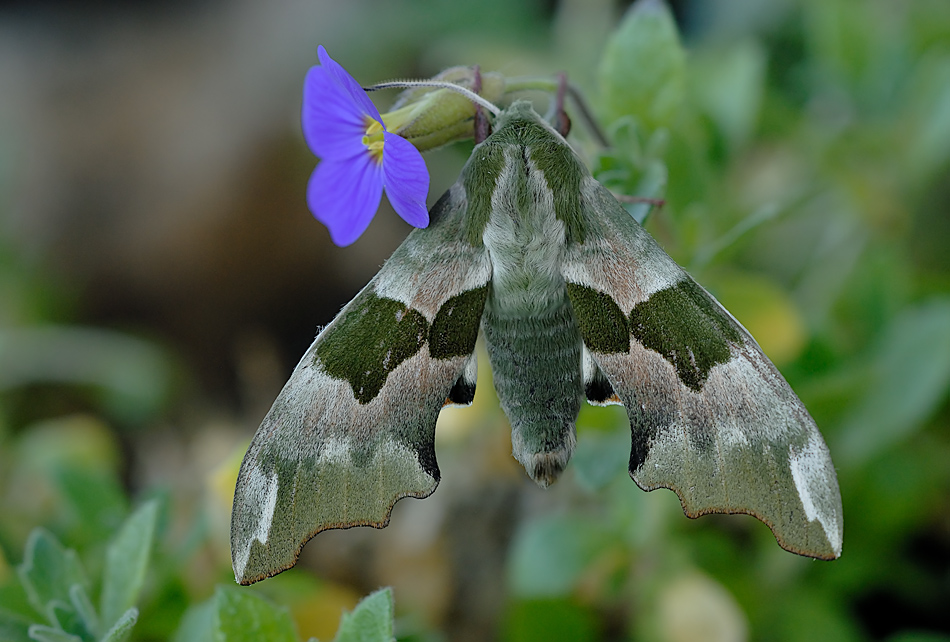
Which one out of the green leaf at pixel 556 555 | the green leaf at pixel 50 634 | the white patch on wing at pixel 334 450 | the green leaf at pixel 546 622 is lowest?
the green leaf at pixel 546 622

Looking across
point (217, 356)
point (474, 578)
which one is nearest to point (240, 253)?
point (217, 356)

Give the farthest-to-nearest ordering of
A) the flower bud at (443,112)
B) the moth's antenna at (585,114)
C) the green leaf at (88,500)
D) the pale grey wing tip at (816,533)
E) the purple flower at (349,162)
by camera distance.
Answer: the green leaf at (88,500) → the moth's antenna at (585,114) → the flower bud at (443,112) → the purple flower at (349,162) → the pale grey wing tip at (816,533)

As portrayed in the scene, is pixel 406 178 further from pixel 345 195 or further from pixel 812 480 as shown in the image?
pixel 812 480

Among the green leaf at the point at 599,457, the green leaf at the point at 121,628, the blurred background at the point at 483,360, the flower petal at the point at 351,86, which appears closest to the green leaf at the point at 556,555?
the blurred background at the point at 483,360

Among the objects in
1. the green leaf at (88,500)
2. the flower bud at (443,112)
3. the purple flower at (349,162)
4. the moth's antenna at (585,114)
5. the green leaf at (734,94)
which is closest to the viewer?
the purple flower at (349,162)

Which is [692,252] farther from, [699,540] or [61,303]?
[61,303]

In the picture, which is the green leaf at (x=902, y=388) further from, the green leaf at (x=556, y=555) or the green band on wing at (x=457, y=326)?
the green band on wing at (x=457, y=326)

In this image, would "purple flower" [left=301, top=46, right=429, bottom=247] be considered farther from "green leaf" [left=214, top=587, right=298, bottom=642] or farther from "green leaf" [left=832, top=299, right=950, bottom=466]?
"green leaf" [left=832, top=299, right=950, bottom=466]

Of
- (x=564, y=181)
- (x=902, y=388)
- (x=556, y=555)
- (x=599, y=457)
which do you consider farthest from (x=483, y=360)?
(x=564, y=181)
